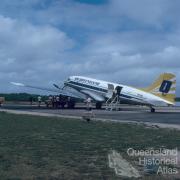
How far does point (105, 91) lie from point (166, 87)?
335 inches

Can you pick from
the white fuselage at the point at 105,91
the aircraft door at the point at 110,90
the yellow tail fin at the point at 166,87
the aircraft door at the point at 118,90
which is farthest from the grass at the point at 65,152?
the aircraft door at the point at 110,90

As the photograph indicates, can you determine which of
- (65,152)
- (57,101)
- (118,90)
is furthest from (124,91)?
(65,152)

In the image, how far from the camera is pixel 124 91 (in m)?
55.0

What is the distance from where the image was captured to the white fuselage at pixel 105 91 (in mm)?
52588

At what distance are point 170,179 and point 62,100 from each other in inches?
1972

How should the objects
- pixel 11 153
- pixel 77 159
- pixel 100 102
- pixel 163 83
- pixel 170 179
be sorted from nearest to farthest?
pixel 170 179
pixel 77 159
pixel 11 153
pixel 163 83
pixel 100 102

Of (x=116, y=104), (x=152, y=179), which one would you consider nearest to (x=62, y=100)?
(x=116, y=104)

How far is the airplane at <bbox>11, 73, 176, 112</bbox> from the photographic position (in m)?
52.8

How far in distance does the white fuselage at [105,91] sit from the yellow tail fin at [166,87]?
3.37 feet

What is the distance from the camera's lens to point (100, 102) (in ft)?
191

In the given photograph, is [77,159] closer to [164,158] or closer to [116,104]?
[164,158]

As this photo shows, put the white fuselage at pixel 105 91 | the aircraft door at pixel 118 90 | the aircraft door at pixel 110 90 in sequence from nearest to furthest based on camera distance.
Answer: the white fuselage at pixel 105 91 < the aircraft door at pixel 118 90 < the aircraft door at pixel 110 90

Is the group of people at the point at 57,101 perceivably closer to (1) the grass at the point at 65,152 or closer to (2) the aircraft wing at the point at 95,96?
(2) the aircraft wing at the point at 95,96

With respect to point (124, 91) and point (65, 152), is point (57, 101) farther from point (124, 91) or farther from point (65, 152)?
point (65, 152)
